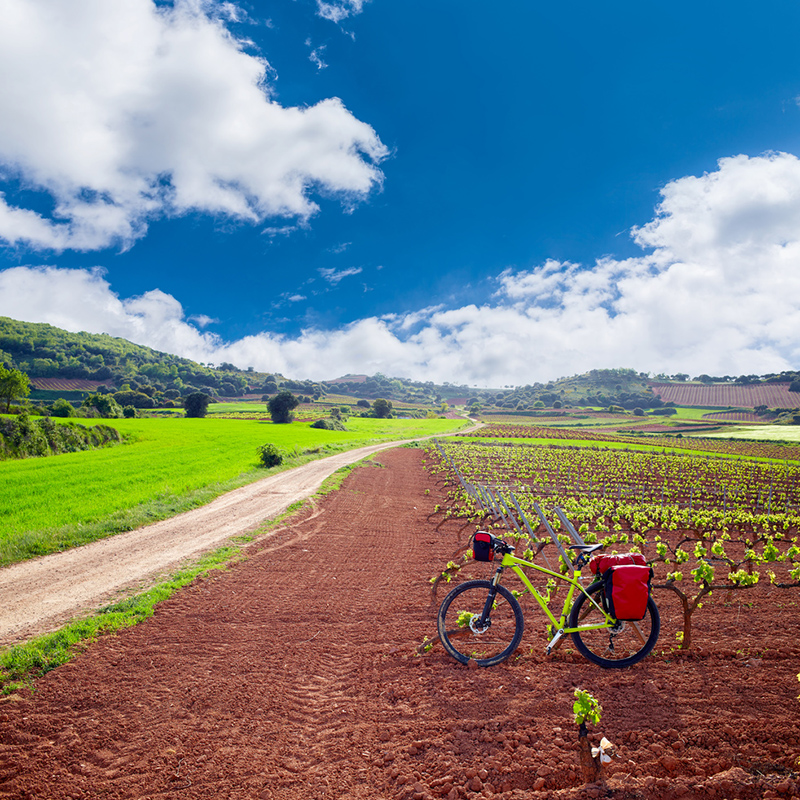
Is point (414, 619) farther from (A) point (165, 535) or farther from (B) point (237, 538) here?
(A) point (165, 535)

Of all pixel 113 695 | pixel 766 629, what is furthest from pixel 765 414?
pixel 113 695

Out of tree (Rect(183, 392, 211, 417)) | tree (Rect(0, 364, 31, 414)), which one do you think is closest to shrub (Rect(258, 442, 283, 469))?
tree (Rect(0, 364, 31, 414))

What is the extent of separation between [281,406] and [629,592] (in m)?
90.8

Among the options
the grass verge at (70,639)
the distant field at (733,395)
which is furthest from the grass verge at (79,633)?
the distant field at (733,395)

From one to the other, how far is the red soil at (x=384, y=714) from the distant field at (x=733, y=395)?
6306 inches

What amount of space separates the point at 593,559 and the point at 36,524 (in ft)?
58.6

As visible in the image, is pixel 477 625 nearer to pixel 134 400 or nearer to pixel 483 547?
pixel 483 547

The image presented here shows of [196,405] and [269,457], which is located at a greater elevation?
[196,405]

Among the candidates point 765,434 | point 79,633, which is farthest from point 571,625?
point 765,434

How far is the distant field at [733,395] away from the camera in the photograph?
128 metres

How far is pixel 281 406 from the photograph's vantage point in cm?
Answer: 9075

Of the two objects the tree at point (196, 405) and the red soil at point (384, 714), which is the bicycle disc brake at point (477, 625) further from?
the tree at point (196, 405)

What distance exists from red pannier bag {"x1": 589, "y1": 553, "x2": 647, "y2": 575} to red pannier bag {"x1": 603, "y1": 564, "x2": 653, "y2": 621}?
0.52 ft

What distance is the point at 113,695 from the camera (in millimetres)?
5625
